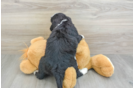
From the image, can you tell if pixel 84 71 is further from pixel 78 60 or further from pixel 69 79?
pixel 69 79

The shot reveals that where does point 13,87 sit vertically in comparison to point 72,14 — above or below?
below

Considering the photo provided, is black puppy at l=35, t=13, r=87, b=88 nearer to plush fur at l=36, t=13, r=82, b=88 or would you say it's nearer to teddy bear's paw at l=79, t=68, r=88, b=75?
plush fur at l=36, t=13, r=82, b=88

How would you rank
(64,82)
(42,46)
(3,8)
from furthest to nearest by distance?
(3,8) < (42,46) < (64,82)

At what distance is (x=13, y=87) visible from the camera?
0.76 metres

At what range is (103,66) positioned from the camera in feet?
2.76

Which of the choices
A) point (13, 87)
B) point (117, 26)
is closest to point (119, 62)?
point (117, 26)

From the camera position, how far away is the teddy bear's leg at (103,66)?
0.82 m

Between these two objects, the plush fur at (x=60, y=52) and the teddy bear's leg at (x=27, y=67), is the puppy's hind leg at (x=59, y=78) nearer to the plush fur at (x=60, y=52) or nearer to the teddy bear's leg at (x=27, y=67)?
the plush fur at (x=60, y=52)

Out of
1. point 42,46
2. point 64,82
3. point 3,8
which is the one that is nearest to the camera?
point 64,82

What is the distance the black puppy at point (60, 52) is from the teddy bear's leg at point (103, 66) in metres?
0.20

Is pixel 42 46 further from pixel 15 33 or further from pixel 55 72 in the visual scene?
pixel 15 33

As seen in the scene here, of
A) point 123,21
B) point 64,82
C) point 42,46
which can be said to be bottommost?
point 64,82

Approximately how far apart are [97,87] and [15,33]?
0.81m

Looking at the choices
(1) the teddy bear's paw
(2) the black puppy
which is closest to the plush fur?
(2) the black puppy
